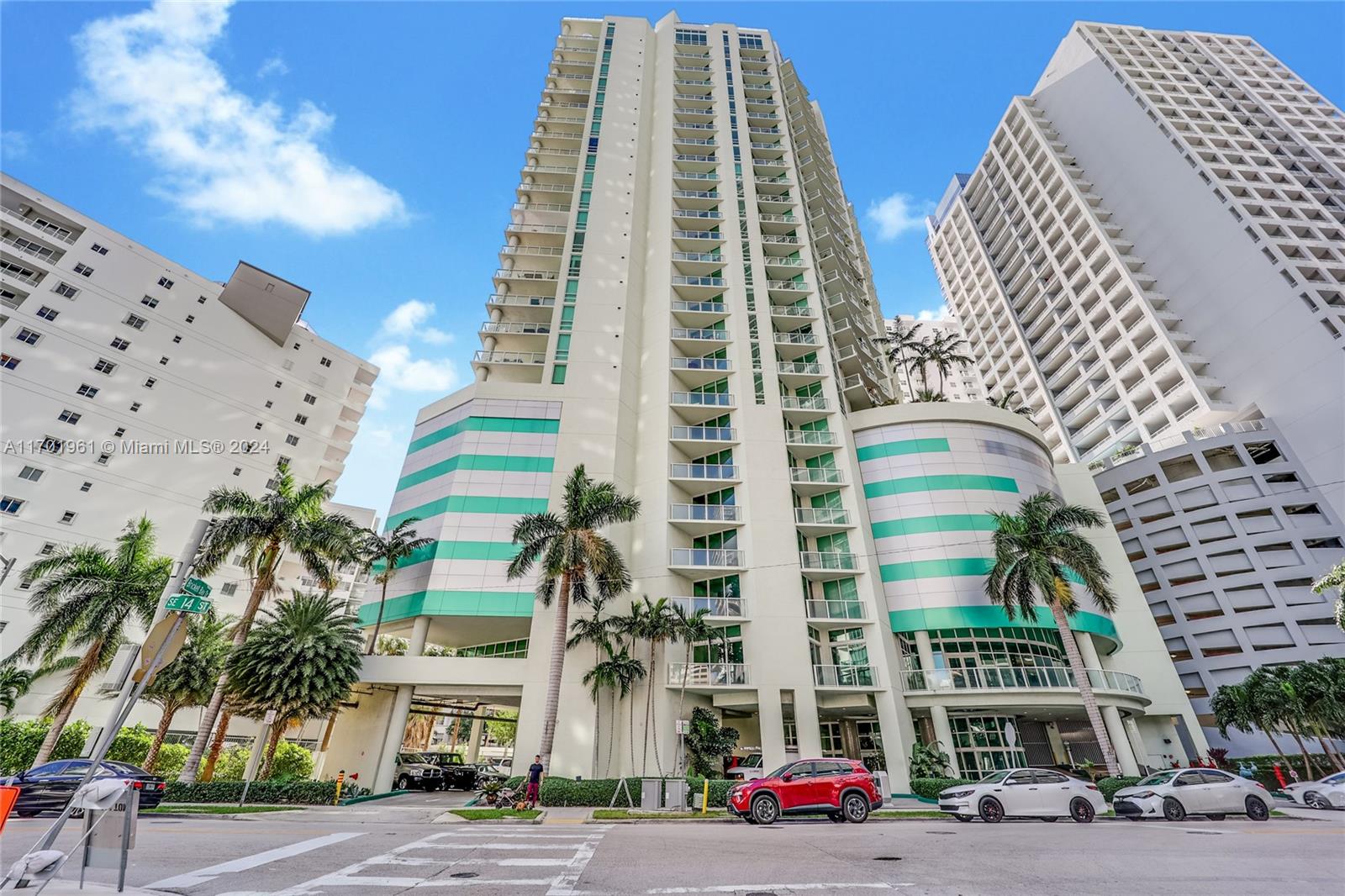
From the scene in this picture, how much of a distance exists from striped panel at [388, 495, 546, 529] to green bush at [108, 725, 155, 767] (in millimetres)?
16715

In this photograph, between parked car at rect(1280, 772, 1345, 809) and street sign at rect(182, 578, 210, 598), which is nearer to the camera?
street sign at rect(182, 578, 210, 598)

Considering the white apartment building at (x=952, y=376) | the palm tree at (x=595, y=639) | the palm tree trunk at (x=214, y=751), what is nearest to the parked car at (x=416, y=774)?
the palm tree trunk at (x=214, y=751)

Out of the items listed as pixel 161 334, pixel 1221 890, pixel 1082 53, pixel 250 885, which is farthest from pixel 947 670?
pixel 1082 53

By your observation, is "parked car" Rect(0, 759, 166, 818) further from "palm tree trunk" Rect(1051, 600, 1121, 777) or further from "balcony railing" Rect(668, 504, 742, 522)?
"palm tree trunk" Rect(1051, 600, 1121, 777)

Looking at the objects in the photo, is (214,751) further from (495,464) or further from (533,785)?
(495,464)

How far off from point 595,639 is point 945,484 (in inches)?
896

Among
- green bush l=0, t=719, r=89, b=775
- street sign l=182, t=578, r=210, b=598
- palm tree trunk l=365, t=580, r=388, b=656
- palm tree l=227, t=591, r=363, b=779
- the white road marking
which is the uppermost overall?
palm tree trunk l=365, t=580, r=388, b=656

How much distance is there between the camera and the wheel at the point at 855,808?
16.7 meters

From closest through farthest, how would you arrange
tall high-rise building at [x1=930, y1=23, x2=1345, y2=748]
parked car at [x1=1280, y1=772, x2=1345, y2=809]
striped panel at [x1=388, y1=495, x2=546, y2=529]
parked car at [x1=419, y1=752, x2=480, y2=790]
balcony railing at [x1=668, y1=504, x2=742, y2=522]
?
parked car at [x1=1280, y1=772, x2=1345, y2=809], parked car at [x1=419, y1=752, x2=480, y2=790], striped panel at [x1=388, y1=495, x2=546, y2=529], balcony railing at [x1=668, y1=504, x2=742, y2=522], tall high-rise building at [x1=930, y1=23, x2=1345, y2=748]

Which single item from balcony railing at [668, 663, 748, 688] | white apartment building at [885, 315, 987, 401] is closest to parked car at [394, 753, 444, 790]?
balcony railing at [668, 663, 748, 688]

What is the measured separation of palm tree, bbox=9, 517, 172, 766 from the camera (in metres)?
25.4

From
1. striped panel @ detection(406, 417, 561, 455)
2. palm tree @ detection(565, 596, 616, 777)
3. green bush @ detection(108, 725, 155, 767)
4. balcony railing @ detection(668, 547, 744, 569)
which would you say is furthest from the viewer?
striped panel @ detection(406, 417, 561, 455)

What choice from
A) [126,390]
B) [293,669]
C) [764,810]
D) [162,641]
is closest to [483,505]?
[293,669]

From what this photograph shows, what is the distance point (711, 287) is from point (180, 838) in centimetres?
3852
